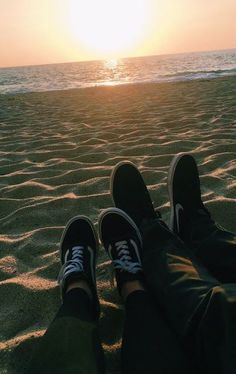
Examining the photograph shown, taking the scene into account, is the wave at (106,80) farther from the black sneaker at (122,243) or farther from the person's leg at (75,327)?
the person's leg at (75,327)

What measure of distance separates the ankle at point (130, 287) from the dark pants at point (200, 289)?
0.05m

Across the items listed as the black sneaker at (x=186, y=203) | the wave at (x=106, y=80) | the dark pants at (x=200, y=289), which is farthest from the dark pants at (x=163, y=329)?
the wave at (x=106, y=80)

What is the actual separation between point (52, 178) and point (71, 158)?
60cm

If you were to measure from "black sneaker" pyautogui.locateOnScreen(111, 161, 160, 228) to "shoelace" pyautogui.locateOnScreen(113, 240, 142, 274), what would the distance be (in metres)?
0.27

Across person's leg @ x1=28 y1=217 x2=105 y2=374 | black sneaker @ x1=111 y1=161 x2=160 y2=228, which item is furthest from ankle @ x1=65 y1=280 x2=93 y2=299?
black sneaker @ x1=111 y1=161 x2=160 y2=228

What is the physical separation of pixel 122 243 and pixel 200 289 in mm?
635

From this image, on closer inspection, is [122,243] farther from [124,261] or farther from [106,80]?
[106,80]

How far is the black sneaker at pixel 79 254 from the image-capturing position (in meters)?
1.53

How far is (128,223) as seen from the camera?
1926 millimetres

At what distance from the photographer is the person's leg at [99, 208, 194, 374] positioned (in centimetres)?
105

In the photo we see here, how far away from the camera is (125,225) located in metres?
1.92

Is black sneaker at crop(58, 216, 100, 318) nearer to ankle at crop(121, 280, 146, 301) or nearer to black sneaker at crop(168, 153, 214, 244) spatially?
ankle at crop(121, 280, 146, 301)

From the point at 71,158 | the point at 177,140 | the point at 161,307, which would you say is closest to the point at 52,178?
the point at 71,158

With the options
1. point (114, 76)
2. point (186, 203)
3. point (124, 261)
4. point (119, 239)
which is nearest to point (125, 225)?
point (119, 239)
